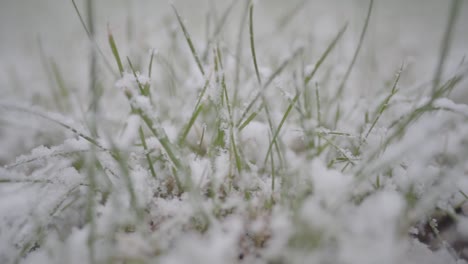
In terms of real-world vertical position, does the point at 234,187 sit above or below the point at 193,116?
below

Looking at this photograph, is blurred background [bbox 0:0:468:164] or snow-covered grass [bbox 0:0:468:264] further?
blurred background [bbox 0:0:468:164]

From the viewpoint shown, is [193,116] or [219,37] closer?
[193,116]

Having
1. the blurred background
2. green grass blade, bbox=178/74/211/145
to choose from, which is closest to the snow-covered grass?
green grass blade, bbox=178/74/211/145

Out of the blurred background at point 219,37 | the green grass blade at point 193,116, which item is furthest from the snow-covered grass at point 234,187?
the blurred background at point 219,37

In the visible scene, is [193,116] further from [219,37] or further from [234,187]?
[219,37]

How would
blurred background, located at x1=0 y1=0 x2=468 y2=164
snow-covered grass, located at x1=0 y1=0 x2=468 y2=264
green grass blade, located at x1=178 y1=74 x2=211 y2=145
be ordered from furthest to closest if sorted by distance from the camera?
blurred background, located at x1=0 y1=0 x2=468 y2=164 → green grass blade, located at x1=178 y1=74 x2=211 y2=145 → snow-covered grass, located at x1=0 y1=0 x2=468 y2=264

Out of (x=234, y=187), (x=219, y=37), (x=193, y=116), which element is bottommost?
(x=234, y=187)

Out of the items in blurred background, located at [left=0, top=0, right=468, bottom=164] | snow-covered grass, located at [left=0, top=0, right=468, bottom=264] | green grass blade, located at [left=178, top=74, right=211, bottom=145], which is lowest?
snow-covered grass, located at [left=0, top=0, right=468, bottom=264]

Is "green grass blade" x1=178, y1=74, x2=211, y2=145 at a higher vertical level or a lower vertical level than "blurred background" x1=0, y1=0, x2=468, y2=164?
lower

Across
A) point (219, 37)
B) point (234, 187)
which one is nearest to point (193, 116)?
point (234, 187)

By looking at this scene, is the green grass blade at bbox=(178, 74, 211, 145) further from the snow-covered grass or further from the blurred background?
the blurred background

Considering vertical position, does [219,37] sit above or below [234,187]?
above

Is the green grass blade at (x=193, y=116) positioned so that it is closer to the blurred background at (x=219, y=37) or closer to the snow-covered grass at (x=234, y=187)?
the snow-covered grass at (x=234, y=187)

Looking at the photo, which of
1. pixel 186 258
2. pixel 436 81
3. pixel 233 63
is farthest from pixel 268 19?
pixel 186 258
